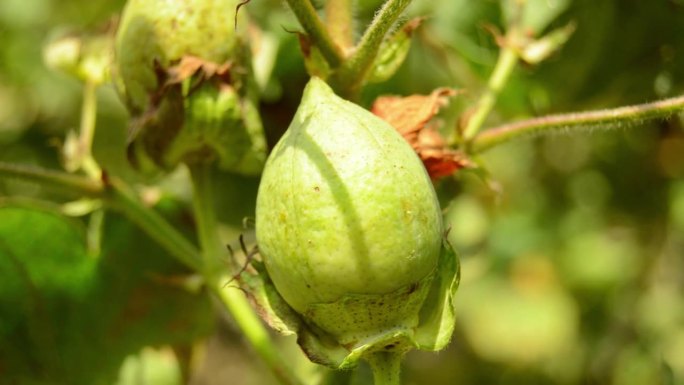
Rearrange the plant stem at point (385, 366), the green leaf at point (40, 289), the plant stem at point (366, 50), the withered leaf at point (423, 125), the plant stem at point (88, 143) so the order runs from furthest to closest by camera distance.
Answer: the plant stem at point (88, 143), the green leaf at point (40, 289), the withered leaf at point (423, 125), the plant stem at point (385, 366), the plant stem at point (366, 50)

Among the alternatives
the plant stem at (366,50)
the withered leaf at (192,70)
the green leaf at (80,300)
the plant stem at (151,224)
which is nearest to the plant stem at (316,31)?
the plant stem at (366,50)

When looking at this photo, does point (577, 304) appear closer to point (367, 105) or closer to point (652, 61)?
point (652, 61)

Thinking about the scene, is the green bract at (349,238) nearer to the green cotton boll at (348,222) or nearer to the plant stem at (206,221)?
the green cotton boll at (348,222)

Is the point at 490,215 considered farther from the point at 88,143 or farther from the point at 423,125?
the point at 423,125

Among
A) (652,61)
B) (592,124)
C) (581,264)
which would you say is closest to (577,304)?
(581,264)

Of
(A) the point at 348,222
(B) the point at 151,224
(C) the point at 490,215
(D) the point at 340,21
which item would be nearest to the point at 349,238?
(A) the point at 348,222

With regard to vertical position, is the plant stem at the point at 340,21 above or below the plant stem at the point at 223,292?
above
